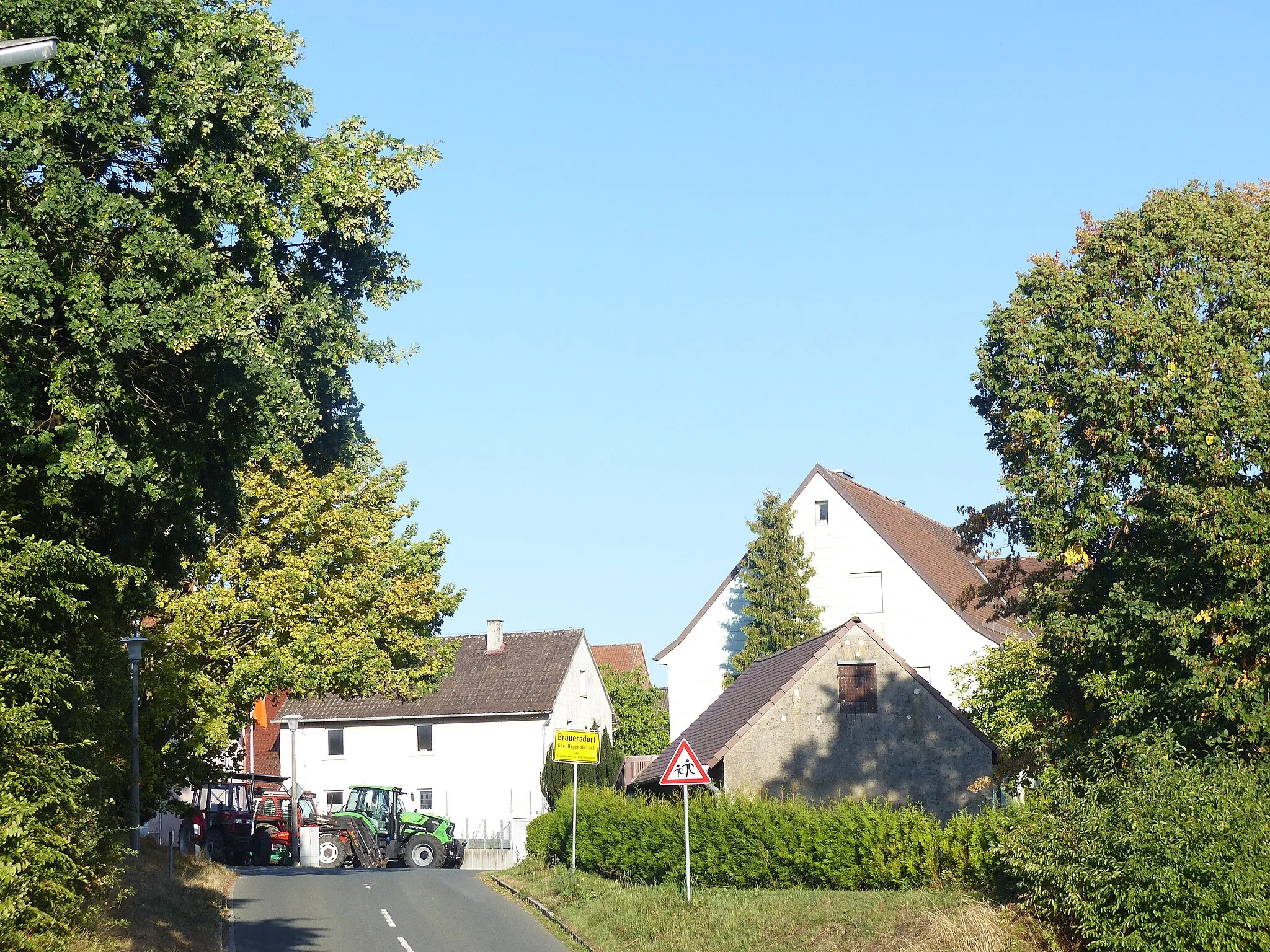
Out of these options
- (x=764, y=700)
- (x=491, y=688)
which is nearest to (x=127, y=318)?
(x=764, y=700)

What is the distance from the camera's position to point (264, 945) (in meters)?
20.0

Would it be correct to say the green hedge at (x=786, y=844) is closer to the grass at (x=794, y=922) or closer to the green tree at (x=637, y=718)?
the grass at (x=794, y=922)

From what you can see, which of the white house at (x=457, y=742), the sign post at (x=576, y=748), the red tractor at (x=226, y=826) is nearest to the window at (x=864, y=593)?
the white house at (x=457, y=742)

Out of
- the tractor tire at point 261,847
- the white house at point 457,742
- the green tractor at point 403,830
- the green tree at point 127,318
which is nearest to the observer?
the green tree at point 127,318

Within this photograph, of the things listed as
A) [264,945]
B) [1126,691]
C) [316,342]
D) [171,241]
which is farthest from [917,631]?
[171,241]

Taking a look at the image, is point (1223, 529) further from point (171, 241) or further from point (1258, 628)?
point (171, 241)

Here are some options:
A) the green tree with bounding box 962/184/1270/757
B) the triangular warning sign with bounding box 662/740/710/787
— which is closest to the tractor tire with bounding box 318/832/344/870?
the triangular warning sign with bounding box 662/740/710/787

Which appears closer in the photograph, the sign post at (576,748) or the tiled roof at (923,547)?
the sign post at (576,748)

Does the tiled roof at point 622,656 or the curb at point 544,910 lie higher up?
the tiled roof at point 622,656

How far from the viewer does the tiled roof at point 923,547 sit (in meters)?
50.9

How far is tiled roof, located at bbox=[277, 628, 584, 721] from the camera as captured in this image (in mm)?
56219

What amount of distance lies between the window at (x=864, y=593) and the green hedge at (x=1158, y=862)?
116 feet

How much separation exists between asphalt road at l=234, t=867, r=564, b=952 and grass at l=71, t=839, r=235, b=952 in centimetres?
53

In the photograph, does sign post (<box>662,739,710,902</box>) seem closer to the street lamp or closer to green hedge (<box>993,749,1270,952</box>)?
green hedge (<box>993,749,1270,952</box>)
